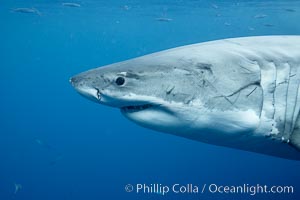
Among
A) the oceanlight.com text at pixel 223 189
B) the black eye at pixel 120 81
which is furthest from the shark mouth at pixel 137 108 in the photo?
the oceanlight.com text at pixel 223 189

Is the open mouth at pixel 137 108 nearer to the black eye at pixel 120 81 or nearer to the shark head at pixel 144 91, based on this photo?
the shark head at pixel 144 91

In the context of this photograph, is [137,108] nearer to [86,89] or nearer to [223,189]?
[86,89]

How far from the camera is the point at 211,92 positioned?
2203mm

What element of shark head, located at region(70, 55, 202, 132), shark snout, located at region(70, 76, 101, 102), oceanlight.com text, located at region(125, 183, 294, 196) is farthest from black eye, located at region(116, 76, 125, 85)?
oceanlight.com text, located at region(125, 183, 294, 196)

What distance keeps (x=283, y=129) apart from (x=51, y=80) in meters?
88.2

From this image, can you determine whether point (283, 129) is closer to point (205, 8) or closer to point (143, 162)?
point (205, 8)

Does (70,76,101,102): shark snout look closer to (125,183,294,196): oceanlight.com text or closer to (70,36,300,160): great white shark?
(70,36,300,160): great white shark

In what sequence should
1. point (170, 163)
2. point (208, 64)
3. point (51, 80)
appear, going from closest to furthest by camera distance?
point (208, 64) < point (170, 163) < point (51, 80)

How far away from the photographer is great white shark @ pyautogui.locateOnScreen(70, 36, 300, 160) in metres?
2.13

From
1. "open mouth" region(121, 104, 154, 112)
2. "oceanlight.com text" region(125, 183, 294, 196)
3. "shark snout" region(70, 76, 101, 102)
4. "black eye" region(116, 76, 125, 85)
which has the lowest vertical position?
"oceanlight.com text" region(125, 183, 294, 196)

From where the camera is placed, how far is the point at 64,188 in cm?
2442

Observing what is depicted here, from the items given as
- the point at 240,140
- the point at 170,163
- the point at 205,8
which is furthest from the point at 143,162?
the point at 240,140

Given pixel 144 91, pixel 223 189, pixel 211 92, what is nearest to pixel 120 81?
pixel 144 91

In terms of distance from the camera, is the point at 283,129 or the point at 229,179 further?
the point at 229,179
